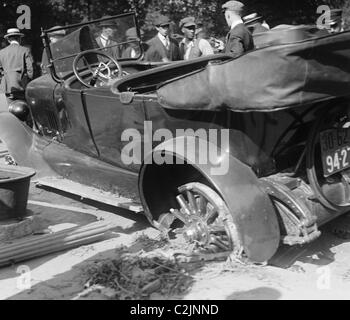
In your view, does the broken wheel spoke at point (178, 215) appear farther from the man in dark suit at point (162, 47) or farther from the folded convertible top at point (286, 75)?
the man in dark suit at point (162, 47)

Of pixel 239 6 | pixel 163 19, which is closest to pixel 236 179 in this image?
pixel 239 6

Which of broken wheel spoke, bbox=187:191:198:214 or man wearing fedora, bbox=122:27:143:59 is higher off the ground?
man wearing fedora, bbox=122:27:143:59

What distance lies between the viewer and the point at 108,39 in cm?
589

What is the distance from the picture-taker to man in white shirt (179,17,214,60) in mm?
8522

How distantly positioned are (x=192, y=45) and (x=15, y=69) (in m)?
2.95

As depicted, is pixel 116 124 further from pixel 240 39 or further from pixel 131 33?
pixel 131 33

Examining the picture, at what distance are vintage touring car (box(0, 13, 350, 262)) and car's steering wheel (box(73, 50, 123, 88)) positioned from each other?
63 centimetres

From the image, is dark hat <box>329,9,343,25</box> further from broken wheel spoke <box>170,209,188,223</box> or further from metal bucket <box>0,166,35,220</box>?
metal bucket <box>0,166,35,220</box>

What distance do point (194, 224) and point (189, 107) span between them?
0.79 metres

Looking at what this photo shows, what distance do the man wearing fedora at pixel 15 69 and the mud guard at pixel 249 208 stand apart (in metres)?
4.98

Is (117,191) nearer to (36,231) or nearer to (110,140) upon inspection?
(110,140)

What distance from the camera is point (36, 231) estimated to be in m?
4.30

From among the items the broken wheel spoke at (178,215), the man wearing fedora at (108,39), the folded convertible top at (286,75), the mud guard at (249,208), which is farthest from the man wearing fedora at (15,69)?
the folded convertible top at (286,75)

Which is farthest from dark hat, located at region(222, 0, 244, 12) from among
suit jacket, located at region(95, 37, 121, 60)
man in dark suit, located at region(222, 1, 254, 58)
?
suit jacket, located at region(95, 37, 121, 60)
